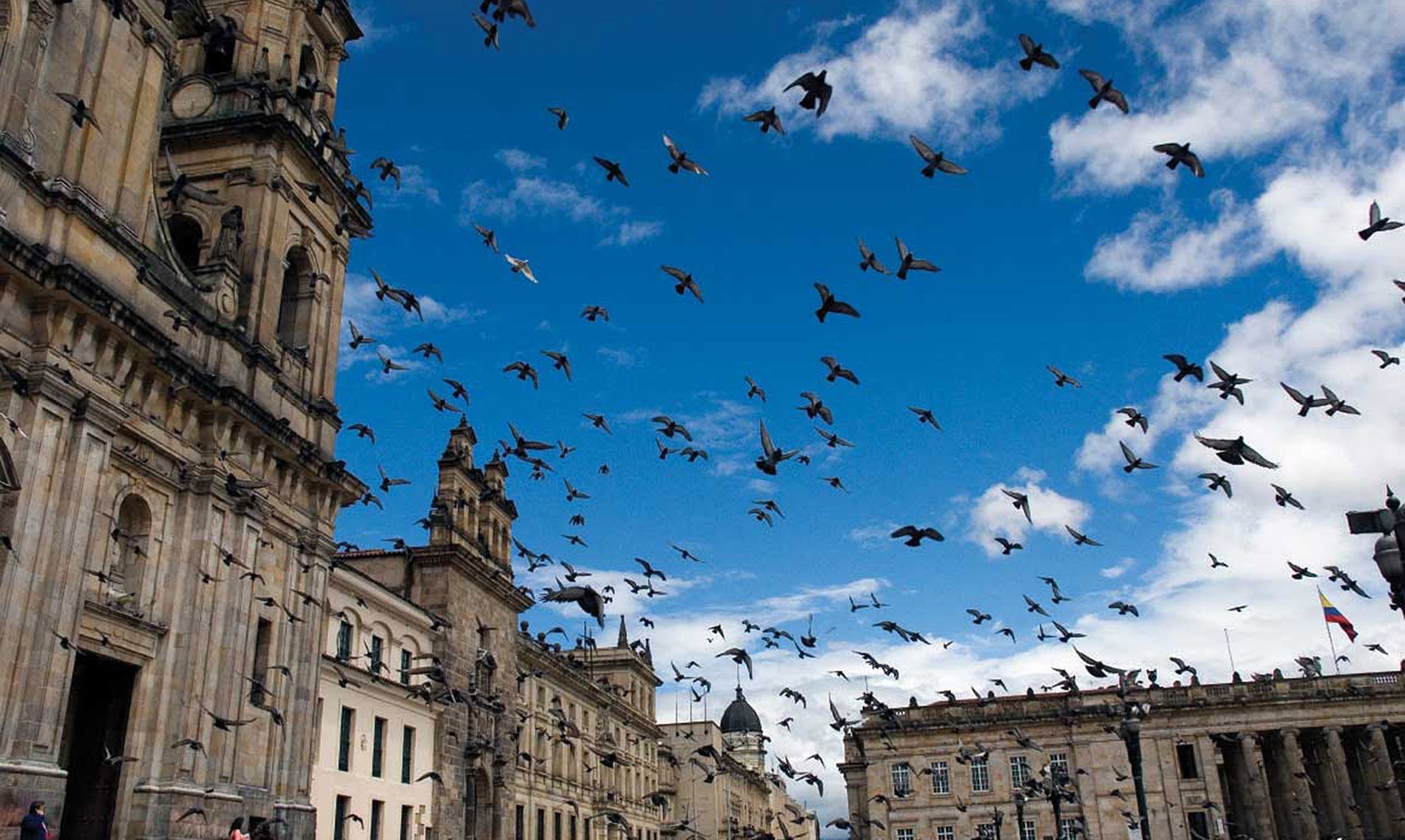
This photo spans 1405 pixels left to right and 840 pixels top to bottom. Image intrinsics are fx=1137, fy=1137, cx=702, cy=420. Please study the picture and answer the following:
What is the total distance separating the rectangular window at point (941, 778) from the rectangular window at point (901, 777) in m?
1.51

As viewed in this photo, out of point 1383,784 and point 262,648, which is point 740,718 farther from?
point 262,648

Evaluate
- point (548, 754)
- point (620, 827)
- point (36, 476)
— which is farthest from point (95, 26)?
point (620, 827)

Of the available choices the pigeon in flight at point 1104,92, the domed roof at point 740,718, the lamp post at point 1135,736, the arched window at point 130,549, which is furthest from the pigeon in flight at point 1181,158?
the domed roof at point 740,718

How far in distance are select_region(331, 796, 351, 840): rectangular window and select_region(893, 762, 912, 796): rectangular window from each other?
42.9 metres

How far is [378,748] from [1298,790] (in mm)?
52661

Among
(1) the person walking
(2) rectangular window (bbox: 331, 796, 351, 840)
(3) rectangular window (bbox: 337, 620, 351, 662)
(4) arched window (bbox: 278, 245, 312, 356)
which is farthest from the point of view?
(3) rectangular window (bbox: 337, 620, 351, 662)

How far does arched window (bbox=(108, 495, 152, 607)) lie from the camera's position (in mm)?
23516

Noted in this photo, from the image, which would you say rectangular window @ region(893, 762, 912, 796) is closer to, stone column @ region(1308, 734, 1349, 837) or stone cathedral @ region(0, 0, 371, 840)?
stone column @ region(1308, 734, 1349, 837)

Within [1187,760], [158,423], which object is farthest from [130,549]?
[1187,760]

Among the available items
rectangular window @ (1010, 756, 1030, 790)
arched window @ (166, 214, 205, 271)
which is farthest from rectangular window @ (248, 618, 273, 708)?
rectangular window @ (1010, 756, 1030, 790)

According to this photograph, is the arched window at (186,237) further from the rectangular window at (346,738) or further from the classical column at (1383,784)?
the classical column at (1383,784)

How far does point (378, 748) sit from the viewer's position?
37.9 m

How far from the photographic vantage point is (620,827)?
66000 millimetres

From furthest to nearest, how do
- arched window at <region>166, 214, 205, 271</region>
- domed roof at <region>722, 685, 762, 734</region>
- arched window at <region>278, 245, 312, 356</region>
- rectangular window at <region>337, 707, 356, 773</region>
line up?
1. domed roof at <region>722, 685, 762, 734</region>
2. rectangular window at <region>337, 707, 356, 773</region>
3. arched window at <region>278, 245, 312, 356</region>
4. arched window at <region>166, 214, 205, 271</region>
